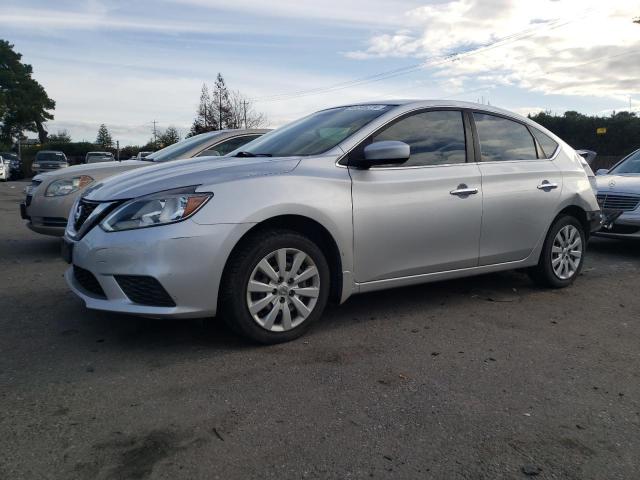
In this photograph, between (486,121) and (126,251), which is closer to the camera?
(126,251)

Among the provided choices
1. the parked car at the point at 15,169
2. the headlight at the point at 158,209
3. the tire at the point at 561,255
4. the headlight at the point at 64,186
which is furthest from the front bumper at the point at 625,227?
the parked car at the point at 15,169

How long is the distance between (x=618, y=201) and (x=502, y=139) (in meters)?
3.56

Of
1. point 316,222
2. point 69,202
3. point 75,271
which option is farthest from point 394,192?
point 69,202

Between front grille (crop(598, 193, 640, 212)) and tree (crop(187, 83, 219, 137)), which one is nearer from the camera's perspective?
front grille (crop(598, 193, 640, 212))

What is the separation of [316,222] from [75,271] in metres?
1.66

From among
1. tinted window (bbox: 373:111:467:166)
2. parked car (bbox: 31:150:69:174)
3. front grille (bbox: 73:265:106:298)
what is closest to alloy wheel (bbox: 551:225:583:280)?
tinted window (bbox: 373:111:467:166)

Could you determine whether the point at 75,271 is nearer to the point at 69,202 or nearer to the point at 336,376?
the point at 336,376

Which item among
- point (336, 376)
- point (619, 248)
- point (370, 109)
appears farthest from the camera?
point (619, 248)

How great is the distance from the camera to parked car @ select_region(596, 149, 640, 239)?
7543 millimetres

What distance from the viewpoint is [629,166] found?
8984mm

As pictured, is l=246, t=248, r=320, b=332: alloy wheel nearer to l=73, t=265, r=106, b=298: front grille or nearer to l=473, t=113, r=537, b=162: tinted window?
l=73, t=265, r=106, b=298: front grille

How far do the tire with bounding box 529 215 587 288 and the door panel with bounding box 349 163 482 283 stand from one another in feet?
3.17

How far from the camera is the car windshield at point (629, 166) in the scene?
874 centimetres

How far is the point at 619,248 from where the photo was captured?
27.4 ft
